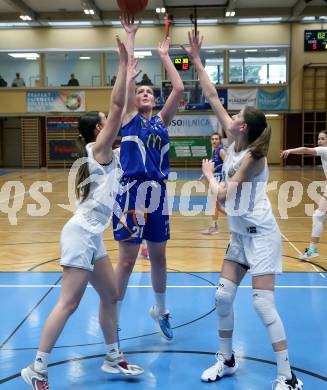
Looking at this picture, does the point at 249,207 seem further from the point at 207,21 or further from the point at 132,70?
the point at 207,21

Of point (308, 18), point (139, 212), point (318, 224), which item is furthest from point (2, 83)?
point (139, 212)

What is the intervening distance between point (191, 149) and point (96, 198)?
910 inches

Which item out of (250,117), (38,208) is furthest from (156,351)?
(38,208)

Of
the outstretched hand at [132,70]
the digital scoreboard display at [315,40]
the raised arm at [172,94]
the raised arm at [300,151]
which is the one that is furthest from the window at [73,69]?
the outstretched hand at [132,70]

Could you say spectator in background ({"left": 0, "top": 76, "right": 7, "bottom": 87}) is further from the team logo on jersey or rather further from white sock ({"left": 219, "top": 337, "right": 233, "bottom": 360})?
white sock ({"left": 219, "top": 337, "right": 233, "bottom": 360})

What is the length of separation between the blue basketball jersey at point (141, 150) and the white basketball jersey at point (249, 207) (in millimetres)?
693

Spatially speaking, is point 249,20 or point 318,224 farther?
point 249,20

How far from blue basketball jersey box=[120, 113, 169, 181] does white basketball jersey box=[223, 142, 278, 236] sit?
2.27ft

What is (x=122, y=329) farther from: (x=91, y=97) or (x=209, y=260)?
(x=91, y=97)

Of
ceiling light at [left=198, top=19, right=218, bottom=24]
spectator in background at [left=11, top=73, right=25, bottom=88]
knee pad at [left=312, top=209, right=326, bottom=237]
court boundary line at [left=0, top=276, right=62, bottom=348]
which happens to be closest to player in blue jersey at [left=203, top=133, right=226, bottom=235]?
knee pad at [left=312, top=209, right=326, bottom=237]

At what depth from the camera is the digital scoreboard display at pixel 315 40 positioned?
80.7 feet

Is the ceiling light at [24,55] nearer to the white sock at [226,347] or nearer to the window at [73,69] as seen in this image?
the window at [73,69]

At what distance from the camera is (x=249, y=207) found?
3.27 m

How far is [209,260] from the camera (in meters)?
6.77
